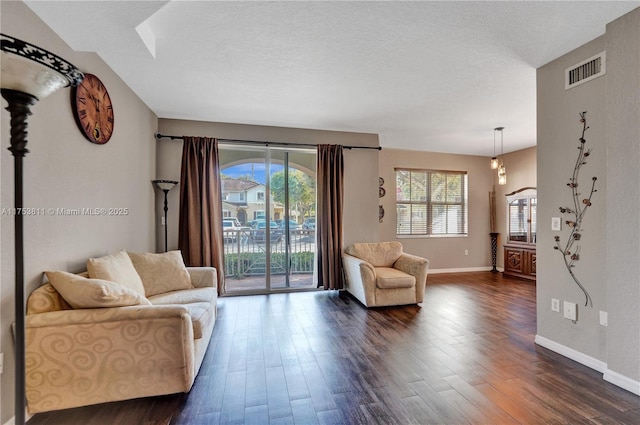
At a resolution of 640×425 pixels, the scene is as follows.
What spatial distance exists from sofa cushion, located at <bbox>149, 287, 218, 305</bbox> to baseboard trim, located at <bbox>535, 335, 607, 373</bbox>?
316cm

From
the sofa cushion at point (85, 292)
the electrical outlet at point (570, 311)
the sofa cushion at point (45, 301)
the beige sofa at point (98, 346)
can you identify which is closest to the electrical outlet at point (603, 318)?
the electrical outlet at point (570, 311)

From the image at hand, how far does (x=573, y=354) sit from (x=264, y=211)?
12.8ft

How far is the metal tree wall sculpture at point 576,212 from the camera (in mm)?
2295

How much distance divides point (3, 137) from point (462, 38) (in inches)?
123

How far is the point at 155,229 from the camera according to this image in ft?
12.7

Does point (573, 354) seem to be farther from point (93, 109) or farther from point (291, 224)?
point (93, 109)

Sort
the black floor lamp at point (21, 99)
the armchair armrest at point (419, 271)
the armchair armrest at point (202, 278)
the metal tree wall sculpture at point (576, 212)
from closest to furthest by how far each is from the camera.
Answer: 1. the black floor lamp at point (21, 99)
2. the metal tree wall sculpture at point (576, 212)
3. the armchair armrest at point (202, 278)
4. the armchair armrest at point (419, 271)

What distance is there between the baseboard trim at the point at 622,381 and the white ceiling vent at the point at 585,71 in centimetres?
227

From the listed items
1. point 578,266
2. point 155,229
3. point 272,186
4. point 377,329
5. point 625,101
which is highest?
point 625,101

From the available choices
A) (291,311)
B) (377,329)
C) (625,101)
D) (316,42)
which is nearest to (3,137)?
(316,42)

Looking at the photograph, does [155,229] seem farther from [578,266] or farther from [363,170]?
[578,266]

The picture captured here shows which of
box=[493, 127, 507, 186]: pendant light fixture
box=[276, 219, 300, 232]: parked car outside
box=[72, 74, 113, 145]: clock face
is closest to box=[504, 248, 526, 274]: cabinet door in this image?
box=[493, 127, 507, 186]: pendant light fixture

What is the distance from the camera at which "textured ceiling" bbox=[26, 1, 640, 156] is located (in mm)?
1894

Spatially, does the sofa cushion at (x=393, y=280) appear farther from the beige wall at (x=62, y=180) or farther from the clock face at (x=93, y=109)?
the clock face at (x=93, y=109)
